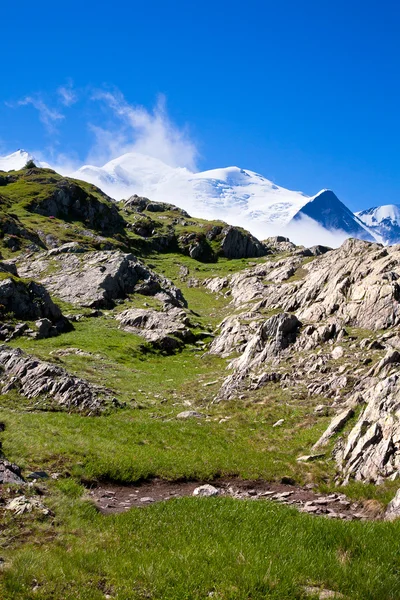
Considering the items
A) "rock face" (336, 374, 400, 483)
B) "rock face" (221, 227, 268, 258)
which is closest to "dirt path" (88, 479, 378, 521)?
"rock face" (336, 374, 400, 483)

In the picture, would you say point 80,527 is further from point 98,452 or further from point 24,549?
point 98,452

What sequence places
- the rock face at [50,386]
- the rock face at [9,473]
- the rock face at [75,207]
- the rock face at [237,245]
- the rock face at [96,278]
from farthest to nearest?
the rock face at [237,245] < the rock face at [75,207] < the rock face at [96,278] < the rock face at [50,386] < the rock face at [9,473]

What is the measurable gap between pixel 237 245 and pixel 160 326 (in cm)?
11114


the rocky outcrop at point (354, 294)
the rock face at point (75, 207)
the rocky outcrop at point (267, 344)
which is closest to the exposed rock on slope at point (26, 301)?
the rocky outcrop at point (267, 344)

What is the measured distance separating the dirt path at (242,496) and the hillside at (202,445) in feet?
0.34

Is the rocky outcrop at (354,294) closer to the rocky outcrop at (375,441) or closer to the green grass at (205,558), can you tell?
the rocky outcrop at (375,441)

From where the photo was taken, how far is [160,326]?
6159 centimetres

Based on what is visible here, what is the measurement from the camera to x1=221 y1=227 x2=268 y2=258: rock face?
164 meters

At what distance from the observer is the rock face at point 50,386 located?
92.5 ft

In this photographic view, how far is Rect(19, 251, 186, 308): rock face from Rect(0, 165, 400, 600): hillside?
1.20m

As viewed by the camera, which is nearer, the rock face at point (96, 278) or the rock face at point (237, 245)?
the rock face at point (96, 278)

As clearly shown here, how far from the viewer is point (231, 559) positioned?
873 centimetres

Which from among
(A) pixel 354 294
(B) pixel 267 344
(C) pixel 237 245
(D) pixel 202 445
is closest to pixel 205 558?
(D) pixel 202 445

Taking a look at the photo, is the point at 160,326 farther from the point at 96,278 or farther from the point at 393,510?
the point at 393,510
